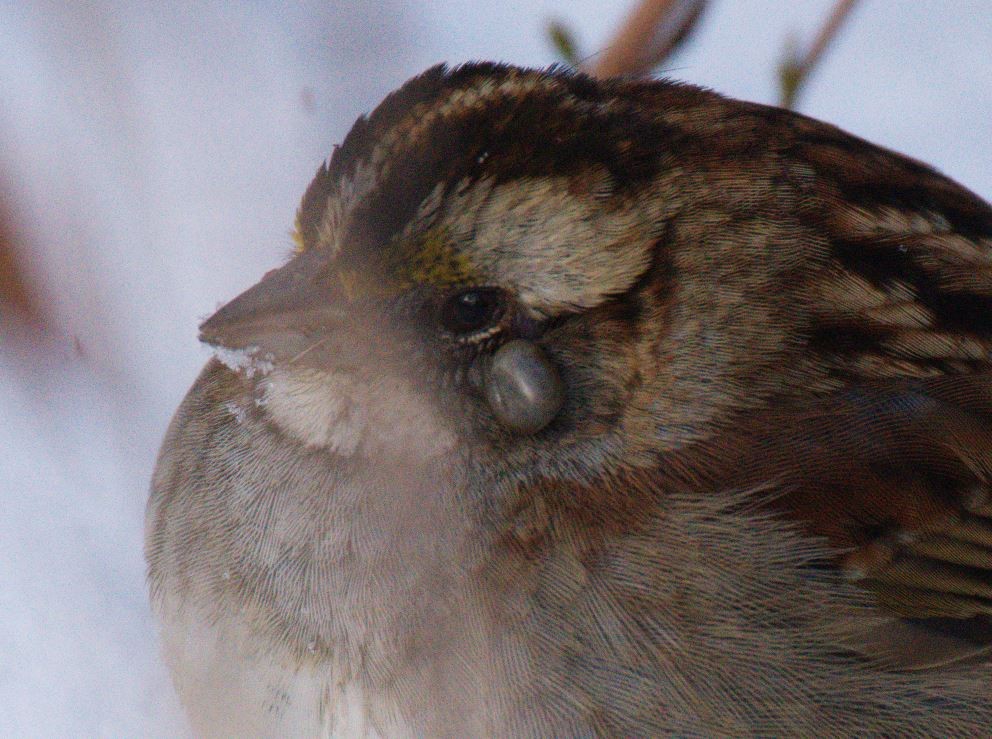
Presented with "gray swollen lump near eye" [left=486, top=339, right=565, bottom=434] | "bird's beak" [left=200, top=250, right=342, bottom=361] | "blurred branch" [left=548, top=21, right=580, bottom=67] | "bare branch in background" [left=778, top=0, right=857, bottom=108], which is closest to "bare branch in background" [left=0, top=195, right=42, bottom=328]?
"bird's beak" [left=200, top=250, right=342, bottom=361]

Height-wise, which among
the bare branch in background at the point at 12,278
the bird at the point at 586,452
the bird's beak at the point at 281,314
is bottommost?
the bird at the point at 586,452

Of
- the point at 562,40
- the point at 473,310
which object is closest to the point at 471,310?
the point at 473,310

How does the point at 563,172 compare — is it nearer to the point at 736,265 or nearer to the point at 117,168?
the point at 736,265

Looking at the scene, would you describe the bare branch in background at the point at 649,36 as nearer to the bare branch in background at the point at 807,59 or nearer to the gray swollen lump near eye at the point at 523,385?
the bare branch in background at the point at 807,59

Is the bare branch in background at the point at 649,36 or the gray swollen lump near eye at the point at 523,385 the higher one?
the bare branch in background at the point at 649,36

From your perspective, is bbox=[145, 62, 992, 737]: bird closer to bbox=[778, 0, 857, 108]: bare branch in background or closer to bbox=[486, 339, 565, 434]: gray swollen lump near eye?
bbox=[486, 339, 565, 434]: gray swollen lump near eye

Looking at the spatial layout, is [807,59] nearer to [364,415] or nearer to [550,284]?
[550,284]

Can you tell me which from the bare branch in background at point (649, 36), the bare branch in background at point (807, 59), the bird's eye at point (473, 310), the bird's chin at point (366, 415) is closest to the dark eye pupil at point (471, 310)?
the bird's eye at point (473, 310)

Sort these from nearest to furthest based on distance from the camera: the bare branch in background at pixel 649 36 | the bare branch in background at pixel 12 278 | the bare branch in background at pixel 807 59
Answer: the bare branch in background at pixel 12 278
the bare branch in background at pixel 649 36
the bare branch in background at pixel 807 59
